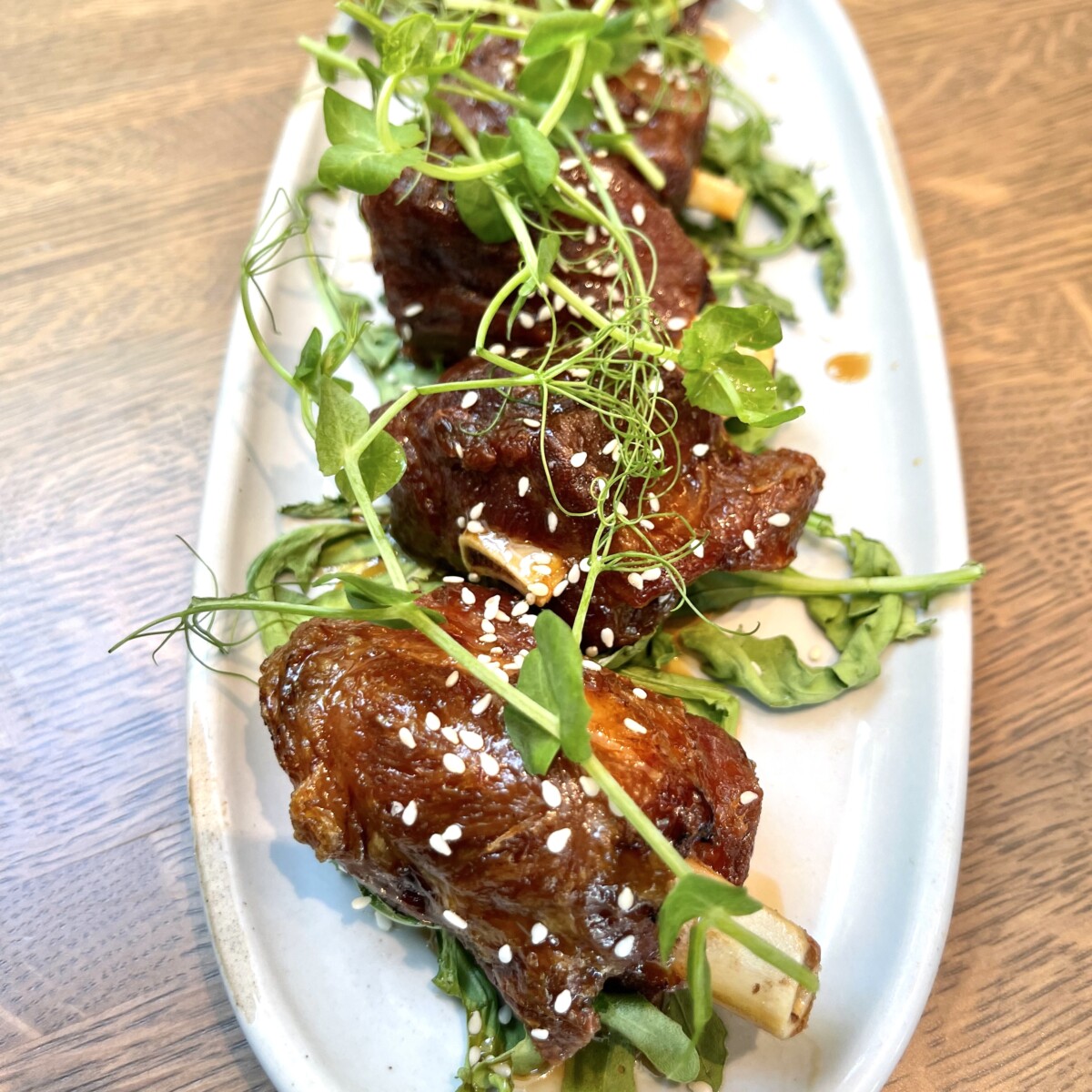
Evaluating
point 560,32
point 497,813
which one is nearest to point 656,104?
point 560,32

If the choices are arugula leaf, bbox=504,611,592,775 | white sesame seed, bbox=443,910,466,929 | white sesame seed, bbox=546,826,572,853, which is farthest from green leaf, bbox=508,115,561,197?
white sesame seed, bbox=443,910,466,929

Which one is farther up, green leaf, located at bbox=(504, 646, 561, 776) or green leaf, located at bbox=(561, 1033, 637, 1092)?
green leaf, located at bbox=(504, 646, 561, 776)

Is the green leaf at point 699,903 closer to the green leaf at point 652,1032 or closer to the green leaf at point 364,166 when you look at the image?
the green leaf at point 652,1032

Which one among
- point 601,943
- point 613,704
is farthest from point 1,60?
point 601,943

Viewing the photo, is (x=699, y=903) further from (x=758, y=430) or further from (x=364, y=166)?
(x=364, y=166)

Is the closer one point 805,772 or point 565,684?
point 565,684

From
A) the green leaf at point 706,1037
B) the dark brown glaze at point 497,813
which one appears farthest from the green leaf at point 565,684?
the green leaf at point 706,1037

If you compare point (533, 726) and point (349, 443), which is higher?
point (349, 443)

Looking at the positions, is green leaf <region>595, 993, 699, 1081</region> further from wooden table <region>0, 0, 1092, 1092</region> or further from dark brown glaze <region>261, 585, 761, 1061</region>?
wooden table <region>0, 0, 1092, 1092</region>
